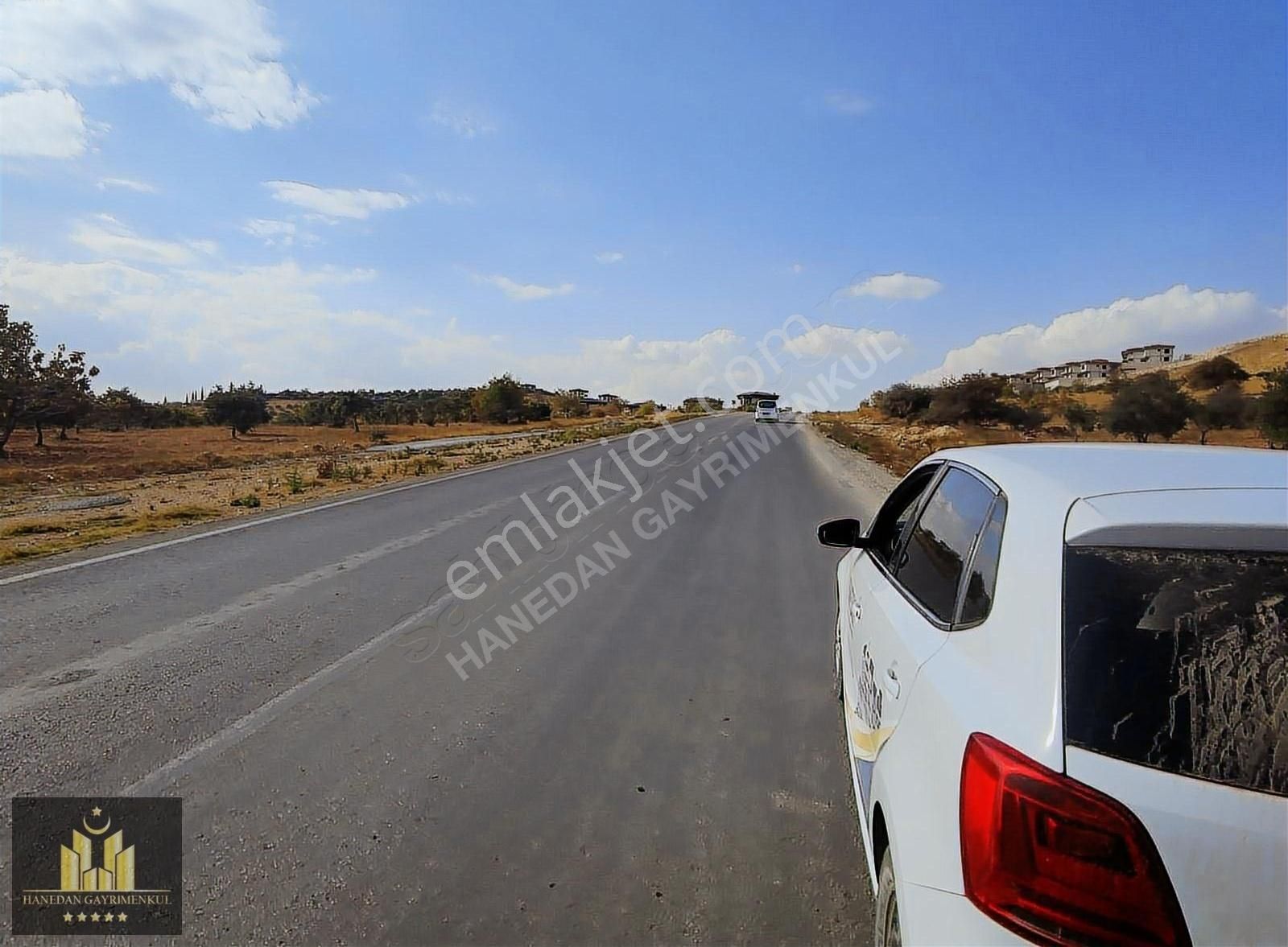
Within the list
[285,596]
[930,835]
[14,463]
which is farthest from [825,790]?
[14,463]

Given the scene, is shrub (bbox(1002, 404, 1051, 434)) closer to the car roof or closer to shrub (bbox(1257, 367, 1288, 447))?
shrub (bbox(1257, 367, 1288, 447))

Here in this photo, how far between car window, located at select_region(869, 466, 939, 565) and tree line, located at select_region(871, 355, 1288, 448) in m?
21.6

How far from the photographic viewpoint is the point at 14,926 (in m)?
2.50

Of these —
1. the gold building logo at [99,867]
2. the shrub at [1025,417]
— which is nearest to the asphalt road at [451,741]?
the gold building logo at [99,867]

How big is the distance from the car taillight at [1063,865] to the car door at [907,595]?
632 millimetres

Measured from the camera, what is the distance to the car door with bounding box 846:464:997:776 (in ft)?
7.48

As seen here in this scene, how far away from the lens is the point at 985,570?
81.6 inches

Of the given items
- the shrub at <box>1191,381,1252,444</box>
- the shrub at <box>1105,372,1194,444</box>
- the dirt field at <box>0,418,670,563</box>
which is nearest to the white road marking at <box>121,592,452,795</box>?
the dirt field at <box>0,418,670,563</box>

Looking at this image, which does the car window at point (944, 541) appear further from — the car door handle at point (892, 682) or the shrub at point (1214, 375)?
the shrub at point (1214, 375)

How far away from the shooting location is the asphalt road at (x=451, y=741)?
8.71 ft

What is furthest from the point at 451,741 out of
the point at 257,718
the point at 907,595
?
the point at 907,595

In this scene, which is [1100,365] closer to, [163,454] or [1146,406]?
[1146,406]

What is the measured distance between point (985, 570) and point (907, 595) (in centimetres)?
71

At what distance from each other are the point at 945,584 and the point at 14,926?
3.40 m
